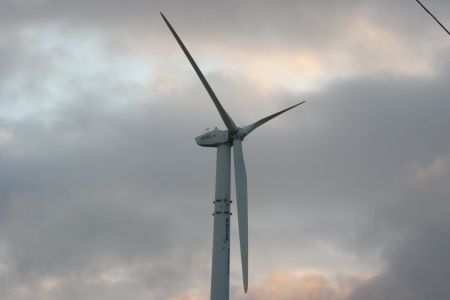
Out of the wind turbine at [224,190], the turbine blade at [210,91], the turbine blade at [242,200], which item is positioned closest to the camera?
the turbine blade at [242,200]

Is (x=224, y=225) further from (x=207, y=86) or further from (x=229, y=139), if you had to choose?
(x=207, y=86)

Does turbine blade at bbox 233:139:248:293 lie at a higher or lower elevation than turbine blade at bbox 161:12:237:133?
lower

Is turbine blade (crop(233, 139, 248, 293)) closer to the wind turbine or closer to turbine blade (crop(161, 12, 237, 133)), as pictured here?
the wind turbine

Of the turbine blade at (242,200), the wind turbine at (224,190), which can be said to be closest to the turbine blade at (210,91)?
the wind turbine at (224,190)

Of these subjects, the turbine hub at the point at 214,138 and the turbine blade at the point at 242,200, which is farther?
the turbine hub at the point at 214,138

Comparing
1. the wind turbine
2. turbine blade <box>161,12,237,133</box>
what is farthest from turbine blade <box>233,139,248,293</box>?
turbine blade <box>161,12,237,133</box>

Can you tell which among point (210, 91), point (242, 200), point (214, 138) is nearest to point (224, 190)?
point (242, 200)

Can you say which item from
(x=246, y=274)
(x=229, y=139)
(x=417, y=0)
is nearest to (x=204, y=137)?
(x=229, y=139)

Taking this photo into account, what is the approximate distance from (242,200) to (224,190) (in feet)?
11.7

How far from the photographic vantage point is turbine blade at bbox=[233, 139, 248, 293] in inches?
4680

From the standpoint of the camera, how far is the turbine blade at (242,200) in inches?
4680

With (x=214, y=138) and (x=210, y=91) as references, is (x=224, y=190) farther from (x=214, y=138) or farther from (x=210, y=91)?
(x=210, y=91)

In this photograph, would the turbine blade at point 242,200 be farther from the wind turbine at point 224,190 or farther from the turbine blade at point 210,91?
the turbine blade at point 210,91

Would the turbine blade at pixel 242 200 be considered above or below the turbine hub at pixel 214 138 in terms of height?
below
